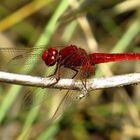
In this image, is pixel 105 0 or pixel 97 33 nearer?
pixel 105 0

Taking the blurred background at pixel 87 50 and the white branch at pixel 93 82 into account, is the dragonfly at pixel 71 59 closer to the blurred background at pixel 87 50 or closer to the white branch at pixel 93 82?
the blurred background at pixel 87 50

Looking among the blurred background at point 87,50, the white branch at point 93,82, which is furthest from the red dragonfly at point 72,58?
the white branch at point 93,82

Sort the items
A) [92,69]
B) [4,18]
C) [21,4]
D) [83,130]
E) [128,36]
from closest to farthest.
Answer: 1. [92,69]
2. [128,36]
3. [4,18]
4. [83,130]
5. [21,4]

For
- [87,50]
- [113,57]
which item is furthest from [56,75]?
[87,50]

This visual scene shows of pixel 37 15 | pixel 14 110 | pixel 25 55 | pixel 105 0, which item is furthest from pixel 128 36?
pixel 37 15

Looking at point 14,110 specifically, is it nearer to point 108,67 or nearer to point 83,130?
point 83,130

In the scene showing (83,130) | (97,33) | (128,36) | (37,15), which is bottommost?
(83,130)
